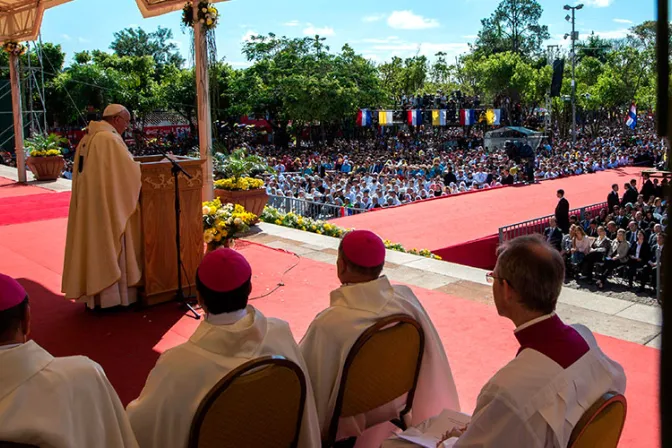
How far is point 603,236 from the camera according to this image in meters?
11.7

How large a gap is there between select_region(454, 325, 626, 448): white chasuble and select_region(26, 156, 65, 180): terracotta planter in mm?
15055

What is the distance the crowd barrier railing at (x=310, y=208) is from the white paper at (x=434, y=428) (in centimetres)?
1151

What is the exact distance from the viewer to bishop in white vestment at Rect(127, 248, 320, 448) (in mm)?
2287

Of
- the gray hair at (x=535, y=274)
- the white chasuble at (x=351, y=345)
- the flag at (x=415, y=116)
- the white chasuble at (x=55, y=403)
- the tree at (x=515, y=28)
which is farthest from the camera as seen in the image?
the tree at (x=515, y=28)

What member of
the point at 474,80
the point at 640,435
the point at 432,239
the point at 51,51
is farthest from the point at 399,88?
the point at 640,435

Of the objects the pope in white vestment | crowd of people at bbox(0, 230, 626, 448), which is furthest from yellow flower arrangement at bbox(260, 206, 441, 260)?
crowd of people at bbox(0, 230, 626, 448)

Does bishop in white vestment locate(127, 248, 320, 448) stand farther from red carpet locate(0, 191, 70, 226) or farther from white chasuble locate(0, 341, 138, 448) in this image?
red carpet locate(0, 191, 70, 226)

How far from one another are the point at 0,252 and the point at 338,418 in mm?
6476

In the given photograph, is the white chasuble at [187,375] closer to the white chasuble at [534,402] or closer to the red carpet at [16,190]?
the white chasuble at [534,402]

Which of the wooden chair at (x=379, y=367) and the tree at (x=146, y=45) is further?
the tree at (x=146, y=45)

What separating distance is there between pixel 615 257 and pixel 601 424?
10.3 meters

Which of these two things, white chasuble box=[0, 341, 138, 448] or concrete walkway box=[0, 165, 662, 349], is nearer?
white chasuble box=[0, 341, 138, 448]

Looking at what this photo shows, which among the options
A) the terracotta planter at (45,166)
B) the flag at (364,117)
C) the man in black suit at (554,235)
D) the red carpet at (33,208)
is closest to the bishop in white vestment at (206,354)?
the red carpet at (33,208)

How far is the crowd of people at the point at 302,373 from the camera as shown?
1.95 meters
